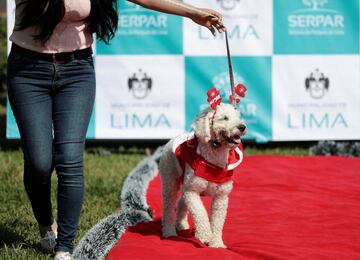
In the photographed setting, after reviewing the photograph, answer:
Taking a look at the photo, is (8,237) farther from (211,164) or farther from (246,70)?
(246,70)

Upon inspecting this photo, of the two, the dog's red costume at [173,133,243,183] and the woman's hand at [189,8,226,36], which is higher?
the woman's hand at [189,8,226,36]

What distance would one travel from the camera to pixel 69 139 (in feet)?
13.6

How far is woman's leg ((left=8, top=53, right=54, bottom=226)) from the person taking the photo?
4133 millimetres

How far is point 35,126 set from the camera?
4.12m

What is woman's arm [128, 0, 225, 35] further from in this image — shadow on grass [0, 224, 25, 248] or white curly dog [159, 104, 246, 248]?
shadow on grass [0, 224, 25, 248]

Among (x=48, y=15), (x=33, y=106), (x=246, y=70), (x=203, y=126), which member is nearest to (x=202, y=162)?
(x=203, y=126)

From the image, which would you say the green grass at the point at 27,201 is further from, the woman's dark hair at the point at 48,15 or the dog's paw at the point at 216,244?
the woman's dark hair at the point at 48,15

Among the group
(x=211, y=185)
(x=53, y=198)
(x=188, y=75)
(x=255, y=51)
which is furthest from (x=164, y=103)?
(x=211, y=185)

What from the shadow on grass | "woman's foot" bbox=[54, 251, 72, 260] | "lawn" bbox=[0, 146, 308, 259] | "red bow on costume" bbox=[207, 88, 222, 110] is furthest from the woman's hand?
the shadow on grass

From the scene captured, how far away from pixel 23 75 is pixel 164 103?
14.3 feet

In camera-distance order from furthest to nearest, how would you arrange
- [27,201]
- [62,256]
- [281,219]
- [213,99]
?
[27,201] < [281,219] < [213,99] < [62,256]

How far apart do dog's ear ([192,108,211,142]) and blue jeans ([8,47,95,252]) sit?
2.32 ft

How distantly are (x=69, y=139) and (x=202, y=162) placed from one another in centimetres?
88

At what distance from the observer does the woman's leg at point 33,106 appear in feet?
13.6
